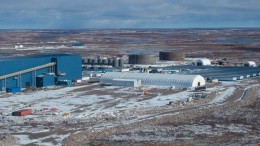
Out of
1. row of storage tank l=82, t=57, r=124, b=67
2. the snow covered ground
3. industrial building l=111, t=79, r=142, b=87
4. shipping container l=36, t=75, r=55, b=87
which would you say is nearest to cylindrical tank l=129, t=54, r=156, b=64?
row of storage tank l=82, t=57, r=124, b=67

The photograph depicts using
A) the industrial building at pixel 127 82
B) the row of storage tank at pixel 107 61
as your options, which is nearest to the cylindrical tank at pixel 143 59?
the row of storage tank at pixel 107 61

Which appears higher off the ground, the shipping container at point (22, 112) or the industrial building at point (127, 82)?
the industrial building at point (127, 82)

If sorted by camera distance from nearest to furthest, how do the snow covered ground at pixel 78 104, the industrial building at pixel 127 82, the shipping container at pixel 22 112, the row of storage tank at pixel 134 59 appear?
1. the snow covered ground at pixel 78 104
2. the shipping container at pixel 22 112
3. the industrial building at pixel 127 82
4. the row of storage tank at pixel 134 59

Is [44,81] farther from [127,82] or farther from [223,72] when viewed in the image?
[223,72]

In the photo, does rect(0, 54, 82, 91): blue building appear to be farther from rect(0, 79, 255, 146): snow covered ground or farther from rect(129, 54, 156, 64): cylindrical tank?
rect(129, 54, 156, 64): cylindrical tank

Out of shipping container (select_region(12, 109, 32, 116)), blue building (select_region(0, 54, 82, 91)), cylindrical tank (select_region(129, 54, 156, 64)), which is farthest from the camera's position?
cylindrical tank (select_region(129, 54, 156, 64))

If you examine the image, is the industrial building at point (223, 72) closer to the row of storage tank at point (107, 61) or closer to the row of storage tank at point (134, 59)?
the row of storage tank at point (134, 59)

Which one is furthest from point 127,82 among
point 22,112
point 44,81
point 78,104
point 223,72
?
point 22,112

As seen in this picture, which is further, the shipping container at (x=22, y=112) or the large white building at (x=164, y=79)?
the large white building at (x=164, y=79)
